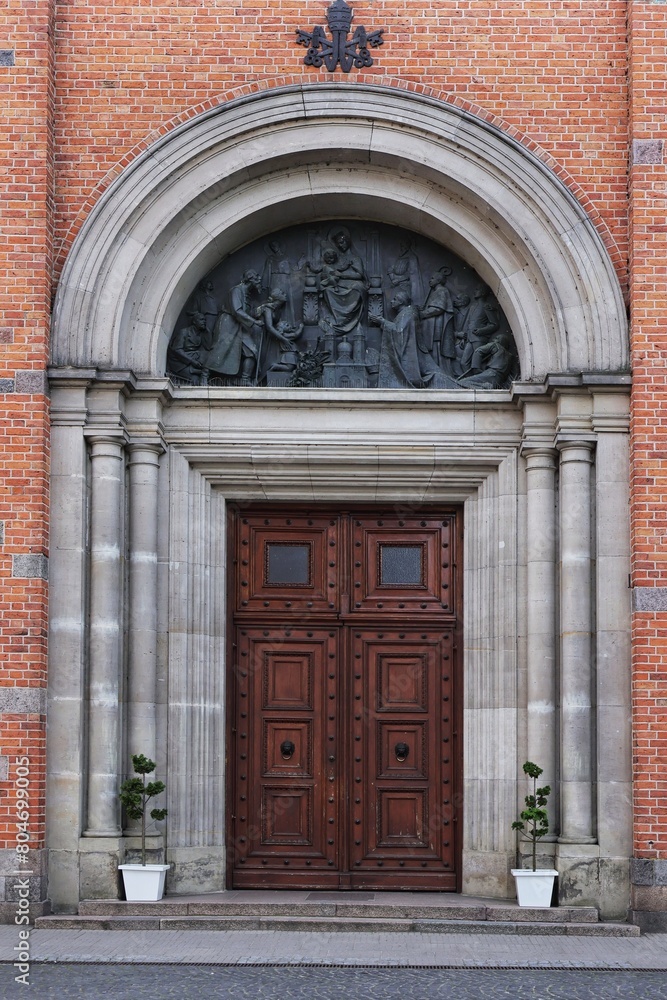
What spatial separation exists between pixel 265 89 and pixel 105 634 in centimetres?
466

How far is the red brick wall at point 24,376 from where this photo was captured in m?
11.4

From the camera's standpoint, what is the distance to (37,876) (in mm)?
11234

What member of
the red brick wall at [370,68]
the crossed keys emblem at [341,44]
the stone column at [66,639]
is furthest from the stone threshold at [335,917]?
the crossed keys emblem at [341,44]

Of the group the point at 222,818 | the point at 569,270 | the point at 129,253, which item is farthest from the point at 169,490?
the point at 569,270

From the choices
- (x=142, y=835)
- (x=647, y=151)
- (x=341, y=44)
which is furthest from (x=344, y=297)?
(x=142, y=835)

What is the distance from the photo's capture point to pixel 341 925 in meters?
11.0

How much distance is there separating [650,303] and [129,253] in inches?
167

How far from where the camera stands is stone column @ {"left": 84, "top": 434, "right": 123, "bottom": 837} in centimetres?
1170

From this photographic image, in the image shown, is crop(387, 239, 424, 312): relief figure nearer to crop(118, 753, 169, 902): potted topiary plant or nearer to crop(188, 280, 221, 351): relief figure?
crop(188, 280, 221, 351): relief figure

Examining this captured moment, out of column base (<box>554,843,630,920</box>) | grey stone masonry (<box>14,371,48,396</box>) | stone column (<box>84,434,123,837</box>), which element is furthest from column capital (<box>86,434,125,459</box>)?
column base (<box>554,843,630,920</box>)

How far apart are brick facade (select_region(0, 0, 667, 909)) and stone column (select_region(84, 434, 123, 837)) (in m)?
0.44

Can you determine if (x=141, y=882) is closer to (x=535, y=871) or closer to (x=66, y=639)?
(x=66, y=639)

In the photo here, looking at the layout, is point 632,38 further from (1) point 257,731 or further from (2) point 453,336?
(1) point 257,731

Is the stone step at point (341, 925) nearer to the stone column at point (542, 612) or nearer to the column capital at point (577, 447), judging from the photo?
the stone column at point (542, 612)
